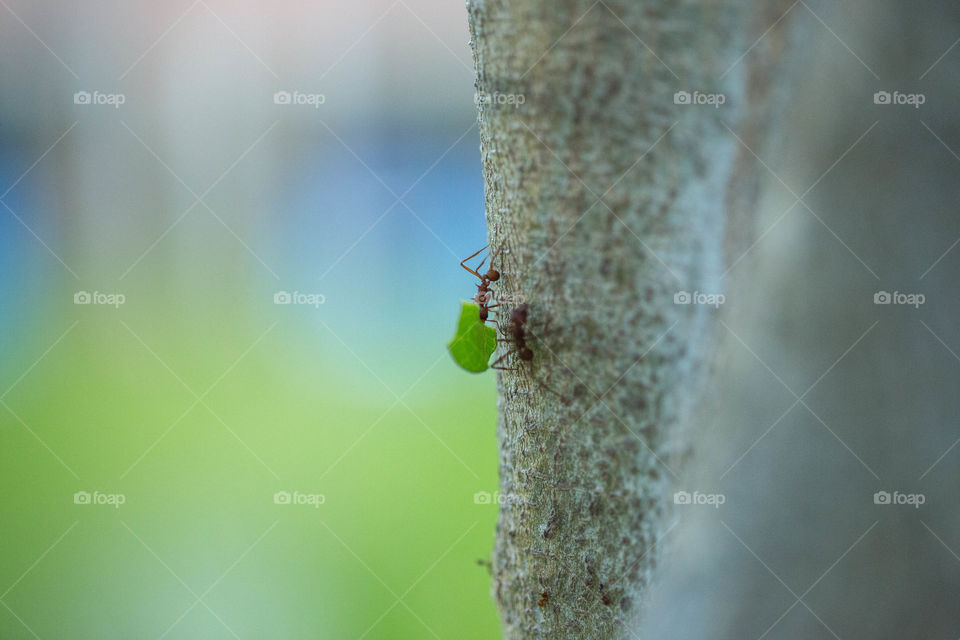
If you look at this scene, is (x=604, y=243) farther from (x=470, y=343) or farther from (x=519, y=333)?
(x=470, y=343)

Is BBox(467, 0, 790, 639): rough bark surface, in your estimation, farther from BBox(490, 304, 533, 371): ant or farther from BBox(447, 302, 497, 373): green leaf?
BBox(447, 302, 497, 373): green leaf

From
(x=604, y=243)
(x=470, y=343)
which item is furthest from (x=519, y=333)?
(x=470, y=343)

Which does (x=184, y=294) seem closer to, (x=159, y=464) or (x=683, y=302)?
(x=159, y=464)

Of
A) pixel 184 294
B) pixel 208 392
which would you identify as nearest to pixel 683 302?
pixel 208 392

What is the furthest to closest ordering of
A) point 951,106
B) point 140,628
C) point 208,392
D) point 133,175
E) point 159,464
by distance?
point 133,175
point 208,392
point 159,464
point 140,628
point 951,106

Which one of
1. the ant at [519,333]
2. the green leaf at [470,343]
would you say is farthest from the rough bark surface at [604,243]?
the green leaf at [470,343]

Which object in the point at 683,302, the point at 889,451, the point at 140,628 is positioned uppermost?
the point at 683,302
